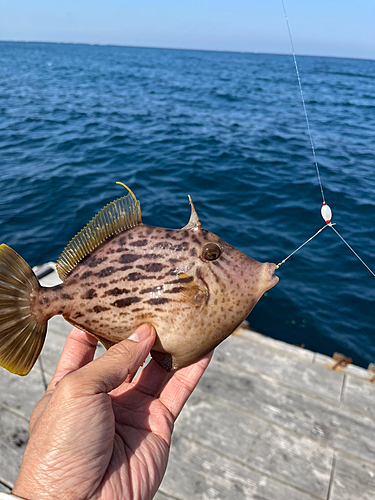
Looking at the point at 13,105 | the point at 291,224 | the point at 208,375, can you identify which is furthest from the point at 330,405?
the point at 13,105

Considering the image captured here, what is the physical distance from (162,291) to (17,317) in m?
0.99

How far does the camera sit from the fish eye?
8.02ft

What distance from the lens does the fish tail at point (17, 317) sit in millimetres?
2287

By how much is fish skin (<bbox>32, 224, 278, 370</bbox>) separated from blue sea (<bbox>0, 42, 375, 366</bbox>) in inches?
202

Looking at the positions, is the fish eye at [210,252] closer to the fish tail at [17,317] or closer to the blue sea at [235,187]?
the fish tail at [17,317]

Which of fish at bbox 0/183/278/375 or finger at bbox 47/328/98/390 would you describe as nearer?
fish at bbox 0/183/278/375

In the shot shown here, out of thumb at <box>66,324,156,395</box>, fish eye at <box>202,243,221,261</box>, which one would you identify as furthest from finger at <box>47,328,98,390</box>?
fish eye at <box>202,243,221,261</box>

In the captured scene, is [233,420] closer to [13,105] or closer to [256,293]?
[256,293]

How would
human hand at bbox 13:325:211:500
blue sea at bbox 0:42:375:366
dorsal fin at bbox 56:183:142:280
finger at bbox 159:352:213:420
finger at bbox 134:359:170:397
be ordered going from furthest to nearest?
blue sea at bbox 0:42:375:366, finger at bbox 134:359:170:397, finger at bbox 159:352:213:420, dorsal fin at bbox 56:183:142:280, human hand at bbox 13:325:211:500

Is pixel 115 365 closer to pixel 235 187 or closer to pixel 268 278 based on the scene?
pixel 268 278

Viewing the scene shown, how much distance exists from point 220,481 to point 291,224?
25.6 feet

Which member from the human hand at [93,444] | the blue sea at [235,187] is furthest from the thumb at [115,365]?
the blue sea at [235,187]

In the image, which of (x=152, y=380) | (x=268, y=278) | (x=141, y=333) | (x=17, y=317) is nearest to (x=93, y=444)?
(x=141, y=333)

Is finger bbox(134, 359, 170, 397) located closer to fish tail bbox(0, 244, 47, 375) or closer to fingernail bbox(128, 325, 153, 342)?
fingernail bbox(128, 325, 153, 342)
